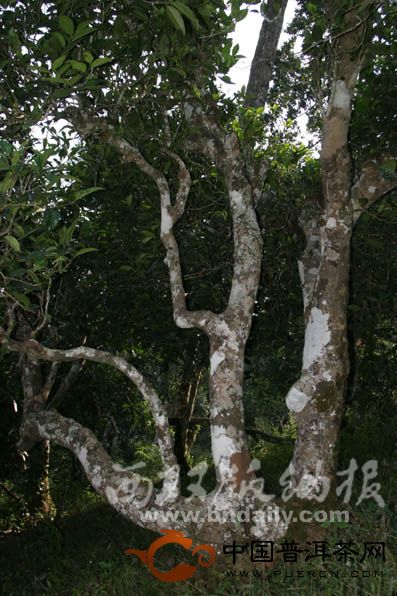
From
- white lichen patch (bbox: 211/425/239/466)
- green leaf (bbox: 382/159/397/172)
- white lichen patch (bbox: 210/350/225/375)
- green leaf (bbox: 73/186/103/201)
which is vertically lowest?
white lichen patch (bbox: 211/425/239/466)

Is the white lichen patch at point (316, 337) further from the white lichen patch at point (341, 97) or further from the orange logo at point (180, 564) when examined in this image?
the white lichen patch at point (341, 97)

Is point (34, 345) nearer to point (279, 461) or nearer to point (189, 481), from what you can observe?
point (189, 481)

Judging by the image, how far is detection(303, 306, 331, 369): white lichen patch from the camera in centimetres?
382

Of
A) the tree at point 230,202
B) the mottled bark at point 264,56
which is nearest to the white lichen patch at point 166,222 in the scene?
the tree at point 230,202

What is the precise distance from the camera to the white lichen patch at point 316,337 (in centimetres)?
382

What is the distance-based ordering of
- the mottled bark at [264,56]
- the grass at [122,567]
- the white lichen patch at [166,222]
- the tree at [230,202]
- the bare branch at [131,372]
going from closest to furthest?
the grass at [122,567]
the tree at [230,202]
the bare branch at [131,372]
the white lichen patch at [166,222]
the mottled bark at [264,56]

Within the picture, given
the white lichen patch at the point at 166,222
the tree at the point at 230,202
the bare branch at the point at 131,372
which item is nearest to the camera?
the tree at the point at 230,202

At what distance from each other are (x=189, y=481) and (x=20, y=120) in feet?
19.0

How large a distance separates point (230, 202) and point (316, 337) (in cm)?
134

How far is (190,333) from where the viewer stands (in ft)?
21.0

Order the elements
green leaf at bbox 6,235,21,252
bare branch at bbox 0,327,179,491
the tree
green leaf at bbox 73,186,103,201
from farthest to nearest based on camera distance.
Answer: bare branch at bbox 0,327,179,491, the tree, green leaf at bbox 73,186,103,201, green leaf at bbox 6,235,21,252

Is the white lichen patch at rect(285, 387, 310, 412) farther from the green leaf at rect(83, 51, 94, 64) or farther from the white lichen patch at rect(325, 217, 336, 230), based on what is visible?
the green leaf at rect(83, 51, 94, 64)

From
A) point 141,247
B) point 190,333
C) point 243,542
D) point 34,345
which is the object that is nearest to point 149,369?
point 190,333

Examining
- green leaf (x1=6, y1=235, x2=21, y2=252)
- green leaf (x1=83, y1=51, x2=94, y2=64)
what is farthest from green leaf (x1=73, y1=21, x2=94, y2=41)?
green leaf (x1=6, y1=235, x2=21, y2=252)
